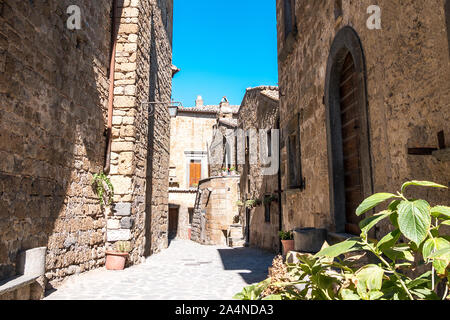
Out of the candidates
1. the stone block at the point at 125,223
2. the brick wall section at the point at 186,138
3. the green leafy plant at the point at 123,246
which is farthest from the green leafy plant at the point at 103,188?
the brick wall section at the point at 186,138

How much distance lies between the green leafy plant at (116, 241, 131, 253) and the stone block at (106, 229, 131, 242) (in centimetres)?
8

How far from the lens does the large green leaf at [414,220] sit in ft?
3.35

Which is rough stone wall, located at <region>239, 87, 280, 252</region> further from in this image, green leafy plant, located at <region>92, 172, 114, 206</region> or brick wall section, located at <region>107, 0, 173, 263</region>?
green leafy plant, located at <region>92, 172, 114, 206</region>

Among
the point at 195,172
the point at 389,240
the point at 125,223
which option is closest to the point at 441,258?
the point at 389,240

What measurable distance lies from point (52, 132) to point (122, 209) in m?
2.41

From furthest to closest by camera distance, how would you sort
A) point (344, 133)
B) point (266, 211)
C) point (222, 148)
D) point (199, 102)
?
point (199, 102) → point (222, 148) → point (266, 211) → point (344, 133)

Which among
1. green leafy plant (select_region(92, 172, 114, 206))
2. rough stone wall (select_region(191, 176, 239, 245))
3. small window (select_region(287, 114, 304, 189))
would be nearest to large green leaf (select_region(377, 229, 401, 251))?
small window (select_region(287, 114, 304, 189))

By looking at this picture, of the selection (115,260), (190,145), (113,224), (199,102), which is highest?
(199,102)

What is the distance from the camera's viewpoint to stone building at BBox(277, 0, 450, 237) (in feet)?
7.10

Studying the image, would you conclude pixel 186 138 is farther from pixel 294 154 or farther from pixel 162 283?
pixel 162 283

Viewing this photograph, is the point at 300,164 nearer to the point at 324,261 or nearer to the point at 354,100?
the point at 354,100

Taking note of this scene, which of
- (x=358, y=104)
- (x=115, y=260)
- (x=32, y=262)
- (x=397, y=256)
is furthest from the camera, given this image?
(x=115, y=260)

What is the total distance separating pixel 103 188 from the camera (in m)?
6.11
